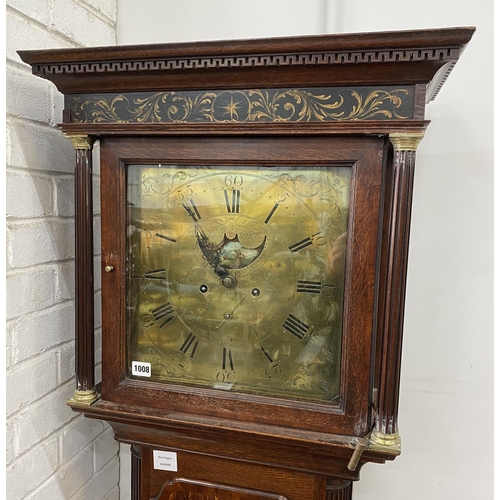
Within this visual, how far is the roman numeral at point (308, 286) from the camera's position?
722mm

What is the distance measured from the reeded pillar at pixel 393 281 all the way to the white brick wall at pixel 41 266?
639mm

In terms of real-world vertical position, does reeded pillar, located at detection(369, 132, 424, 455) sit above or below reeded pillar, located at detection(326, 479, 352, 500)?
above

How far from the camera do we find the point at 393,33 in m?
0.59

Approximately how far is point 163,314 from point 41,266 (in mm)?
276

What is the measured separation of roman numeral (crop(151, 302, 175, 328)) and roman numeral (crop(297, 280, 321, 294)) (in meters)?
0.24

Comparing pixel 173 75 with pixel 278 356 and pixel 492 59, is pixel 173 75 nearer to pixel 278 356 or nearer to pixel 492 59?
pixel 278 356

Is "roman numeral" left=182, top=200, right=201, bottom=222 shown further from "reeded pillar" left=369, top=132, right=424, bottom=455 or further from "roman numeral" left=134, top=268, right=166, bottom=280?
"reeded pillar" left=369, top=132, right=424, bottom=455

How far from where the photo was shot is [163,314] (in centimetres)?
80

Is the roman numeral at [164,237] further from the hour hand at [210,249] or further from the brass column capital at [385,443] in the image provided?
the brass column capital at [385,443]

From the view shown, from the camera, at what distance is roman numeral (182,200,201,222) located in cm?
76

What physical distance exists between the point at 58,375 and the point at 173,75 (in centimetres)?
65

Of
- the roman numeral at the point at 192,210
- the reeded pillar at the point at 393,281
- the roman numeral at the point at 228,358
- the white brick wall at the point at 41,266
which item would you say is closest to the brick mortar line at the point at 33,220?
the white brick wall at the point at 41,266

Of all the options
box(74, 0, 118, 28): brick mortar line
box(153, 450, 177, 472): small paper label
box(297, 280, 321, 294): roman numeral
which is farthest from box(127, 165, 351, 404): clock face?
box(74, 0, 118, 28): brick mortar line

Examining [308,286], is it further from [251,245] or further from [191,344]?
[191,344]
